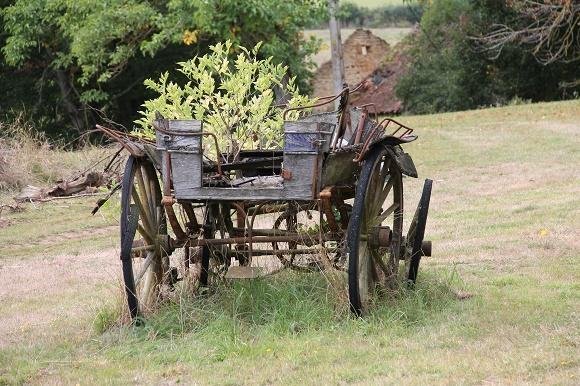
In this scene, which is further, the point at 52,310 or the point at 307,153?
the point at 52,310

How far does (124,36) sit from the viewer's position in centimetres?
2606

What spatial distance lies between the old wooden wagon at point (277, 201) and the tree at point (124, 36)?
573 inches

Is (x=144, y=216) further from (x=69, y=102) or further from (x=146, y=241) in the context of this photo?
(x=69, y=102)

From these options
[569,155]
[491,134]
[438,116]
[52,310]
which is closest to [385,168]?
[52,310]

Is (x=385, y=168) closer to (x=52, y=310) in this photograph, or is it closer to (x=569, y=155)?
(x=52, y=310)

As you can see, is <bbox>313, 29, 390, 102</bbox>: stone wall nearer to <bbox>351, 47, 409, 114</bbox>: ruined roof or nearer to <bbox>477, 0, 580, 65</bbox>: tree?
<bbox>351, 47, 409, 114</bbox>: ruined roof

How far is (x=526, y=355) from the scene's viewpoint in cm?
645

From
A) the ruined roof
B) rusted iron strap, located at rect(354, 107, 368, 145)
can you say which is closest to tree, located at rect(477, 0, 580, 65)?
the ruined roof

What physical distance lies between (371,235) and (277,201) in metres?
0.73

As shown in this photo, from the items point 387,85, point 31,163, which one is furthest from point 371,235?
point 387,85

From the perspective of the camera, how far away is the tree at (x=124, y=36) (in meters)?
23.1

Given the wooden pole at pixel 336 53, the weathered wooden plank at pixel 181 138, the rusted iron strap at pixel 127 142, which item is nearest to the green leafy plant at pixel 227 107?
the rusted iron strap at pixel 127 142

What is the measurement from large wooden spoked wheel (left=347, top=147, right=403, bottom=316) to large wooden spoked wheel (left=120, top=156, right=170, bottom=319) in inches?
59.3

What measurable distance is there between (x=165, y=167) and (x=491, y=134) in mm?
17532
